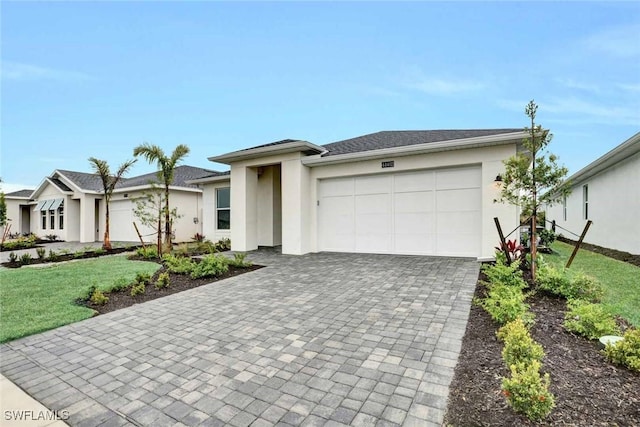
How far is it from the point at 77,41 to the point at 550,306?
1418cm

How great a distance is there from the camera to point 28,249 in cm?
1602

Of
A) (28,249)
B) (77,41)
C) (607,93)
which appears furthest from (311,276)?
(28,249)

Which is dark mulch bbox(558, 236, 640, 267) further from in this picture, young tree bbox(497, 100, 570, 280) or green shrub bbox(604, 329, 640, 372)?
green shrub bbox(604, 329, 640, 372)

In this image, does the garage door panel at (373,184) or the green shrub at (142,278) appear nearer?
the green shrub at (142,278)

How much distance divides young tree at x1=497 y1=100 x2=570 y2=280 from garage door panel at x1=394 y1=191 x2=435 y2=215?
3.34 m

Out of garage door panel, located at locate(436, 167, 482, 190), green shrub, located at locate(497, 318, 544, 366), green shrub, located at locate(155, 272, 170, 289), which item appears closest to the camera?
green shrub, located at locate(497, 318, 544, 366)

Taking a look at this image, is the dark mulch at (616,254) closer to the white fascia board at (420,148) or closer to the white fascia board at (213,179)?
the white fascia board at (420,148)

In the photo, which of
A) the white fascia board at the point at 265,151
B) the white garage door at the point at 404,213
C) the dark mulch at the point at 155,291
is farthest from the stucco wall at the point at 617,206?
the dark mulch at the point at 155,291

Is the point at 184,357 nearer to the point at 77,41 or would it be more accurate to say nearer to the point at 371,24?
the point at 371,24

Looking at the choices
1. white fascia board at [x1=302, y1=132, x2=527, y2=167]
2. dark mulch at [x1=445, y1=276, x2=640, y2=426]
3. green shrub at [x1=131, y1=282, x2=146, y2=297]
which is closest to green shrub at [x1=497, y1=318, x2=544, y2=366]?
dark mulch at [x1=445, y1=276, x2=640, y2=426]

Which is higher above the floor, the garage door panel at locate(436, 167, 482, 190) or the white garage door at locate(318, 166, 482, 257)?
the garage door panel at locate(436, 167, 482, 190)

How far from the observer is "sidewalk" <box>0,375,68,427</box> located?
92.0 inches

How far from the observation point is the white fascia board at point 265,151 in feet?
33.7

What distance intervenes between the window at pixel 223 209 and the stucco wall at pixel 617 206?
14.9 metres
